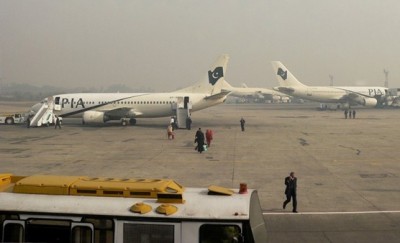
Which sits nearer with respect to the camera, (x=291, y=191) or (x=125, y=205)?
(x=125, y=205)

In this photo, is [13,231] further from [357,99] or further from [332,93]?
[357,99]

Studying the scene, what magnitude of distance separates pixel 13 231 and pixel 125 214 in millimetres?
1989

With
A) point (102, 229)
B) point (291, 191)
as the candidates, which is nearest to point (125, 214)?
point (102, 229)

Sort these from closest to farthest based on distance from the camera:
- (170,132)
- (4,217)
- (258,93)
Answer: (4,217) → (170,132) → (258,93)

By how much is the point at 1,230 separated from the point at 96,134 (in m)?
32.1

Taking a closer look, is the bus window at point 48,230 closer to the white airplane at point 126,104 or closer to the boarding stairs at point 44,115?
the white airplane at point 126,104

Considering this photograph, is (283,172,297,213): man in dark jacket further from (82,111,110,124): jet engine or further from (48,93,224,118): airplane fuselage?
(82,111,110,124): jet engine

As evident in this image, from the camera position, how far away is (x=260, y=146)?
31.2 m

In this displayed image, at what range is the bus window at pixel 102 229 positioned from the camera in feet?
23.6

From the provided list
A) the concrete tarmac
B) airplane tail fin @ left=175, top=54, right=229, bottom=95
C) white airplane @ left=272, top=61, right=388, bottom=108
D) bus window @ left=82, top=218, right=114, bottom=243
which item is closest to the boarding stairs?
the concrete tarmac

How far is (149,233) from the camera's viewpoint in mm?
7074

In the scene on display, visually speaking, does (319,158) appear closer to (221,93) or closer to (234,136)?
(234,136)

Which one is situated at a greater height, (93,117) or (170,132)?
(93,117)

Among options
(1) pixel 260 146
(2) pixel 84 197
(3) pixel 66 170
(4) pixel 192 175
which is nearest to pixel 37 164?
(3) pixel 66 170
